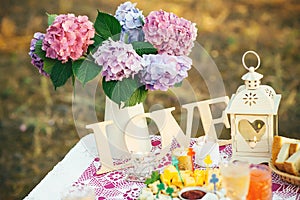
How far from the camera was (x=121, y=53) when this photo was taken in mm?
1743

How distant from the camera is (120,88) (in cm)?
181

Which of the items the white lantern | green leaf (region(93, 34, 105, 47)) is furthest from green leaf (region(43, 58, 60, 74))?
the white lantern

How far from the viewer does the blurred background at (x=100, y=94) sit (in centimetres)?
391

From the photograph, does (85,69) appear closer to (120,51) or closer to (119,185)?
(120,51)

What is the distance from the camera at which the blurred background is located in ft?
12.8

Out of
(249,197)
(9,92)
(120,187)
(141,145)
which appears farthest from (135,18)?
(9,92)

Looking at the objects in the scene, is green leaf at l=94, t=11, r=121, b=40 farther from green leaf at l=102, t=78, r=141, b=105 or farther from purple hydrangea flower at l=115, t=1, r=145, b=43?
green leaf at l=102, t=78, r=141, b=105

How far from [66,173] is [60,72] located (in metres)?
0.34

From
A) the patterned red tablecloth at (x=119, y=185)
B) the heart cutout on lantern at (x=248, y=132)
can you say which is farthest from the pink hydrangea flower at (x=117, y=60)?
the heart cutout on lantern at (x=248, y=132)

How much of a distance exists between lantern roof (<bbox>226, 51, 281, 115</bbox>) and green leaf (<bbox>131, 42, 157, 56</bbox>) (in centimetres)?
31

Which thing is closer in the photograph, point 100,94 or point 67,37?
point 67,37

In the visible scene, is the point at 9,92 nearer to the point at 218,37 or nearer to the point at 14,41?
the point at 14,41

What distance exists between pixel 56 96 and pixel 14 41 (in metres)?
0.59

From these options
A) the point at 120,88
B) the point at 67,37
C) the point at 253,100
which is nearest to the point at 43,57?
the point at 67,37
